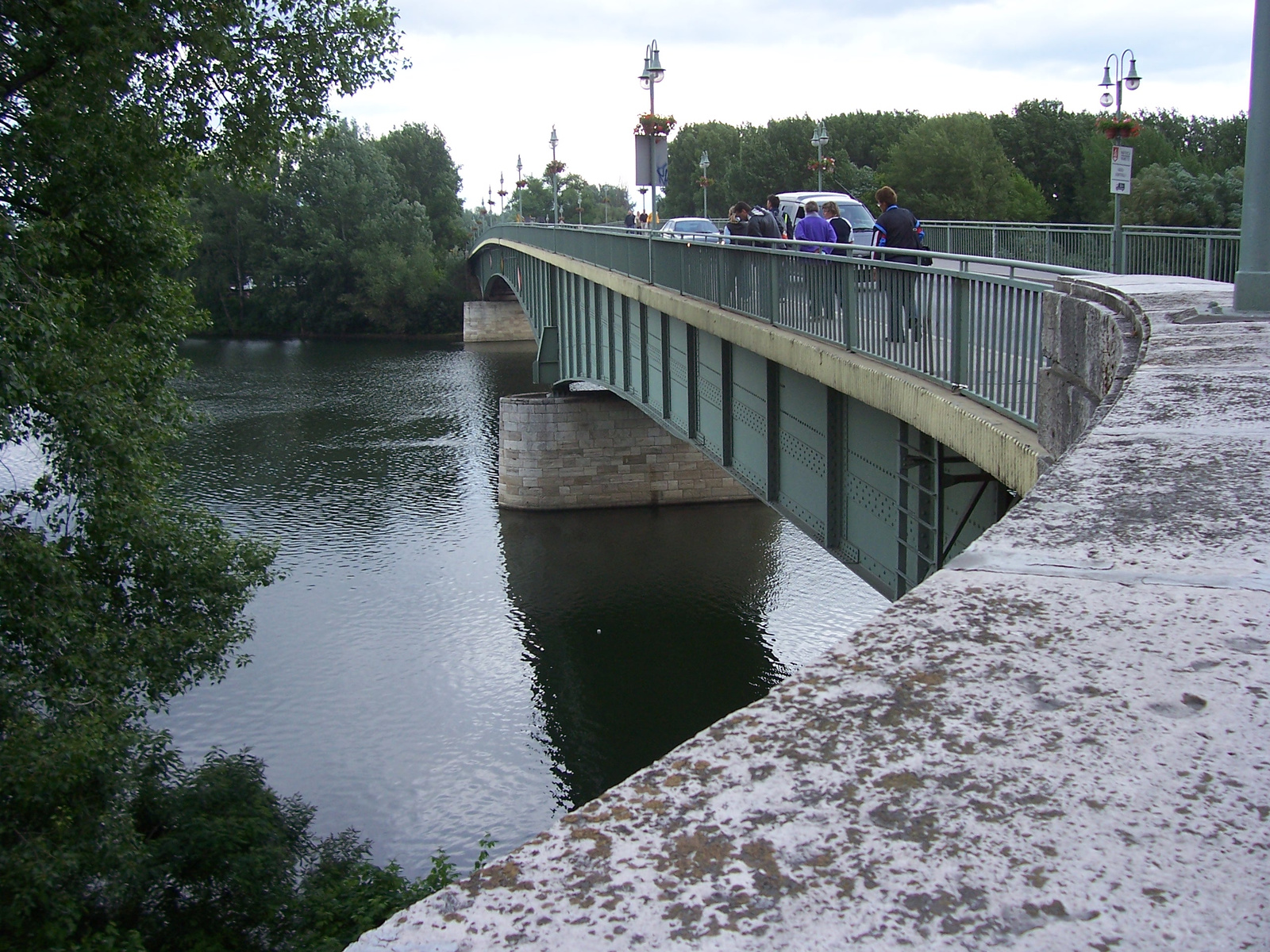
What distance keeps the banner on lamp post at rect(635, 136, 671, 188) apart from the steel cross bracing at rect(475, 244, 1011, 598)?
2.80m

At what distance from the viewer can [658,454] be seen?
1213 inches

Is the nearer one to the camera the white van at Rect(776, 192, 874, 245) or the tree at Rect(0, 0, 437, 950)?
the tree at Rect(0, 0, 437, 950)

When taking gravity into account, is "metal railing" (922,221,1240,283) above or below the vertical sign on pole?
below

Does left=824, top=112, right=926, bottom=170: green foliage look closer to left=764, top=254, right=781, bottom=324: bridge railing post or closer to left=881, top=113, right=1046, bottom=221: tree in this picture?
left=881, top=113, right=1046, bottom=221: tree

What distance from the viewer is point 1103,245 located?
72.1ft

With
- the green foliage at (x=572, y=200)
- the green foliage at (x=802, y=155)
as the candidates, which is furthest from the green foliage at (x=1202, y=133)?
the green foliage at (x=572, y=200)

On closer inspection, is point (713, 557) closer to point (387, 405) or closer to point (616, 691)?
point (616, 691)

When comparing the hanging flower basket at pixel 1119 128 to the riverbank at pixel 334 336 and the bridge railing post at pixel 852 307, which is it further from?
the riverbank at pixel 334 336

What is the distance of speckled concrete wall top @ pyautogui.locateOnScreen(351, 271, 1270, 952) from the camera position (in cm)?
132

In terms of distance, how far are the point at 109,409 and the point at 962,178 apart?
55655 mm

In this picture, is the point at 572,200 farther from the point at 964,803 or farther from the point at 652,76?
the point at 964,803

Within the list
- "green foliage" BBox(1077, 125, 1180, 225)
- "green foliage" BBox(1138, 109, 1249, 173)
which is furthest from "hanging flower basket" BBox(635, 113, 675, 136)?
"green foliage" BBox(1138, 109, 1249, 173)

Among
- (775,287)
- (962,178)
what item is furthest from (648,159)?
(962,178)

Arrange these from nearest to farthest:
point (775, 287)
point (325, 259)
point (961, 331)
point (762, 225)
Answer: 1. point (961, 331)
2. point (775, 287)
3. point (762, 225)
4. point (325, 259)
